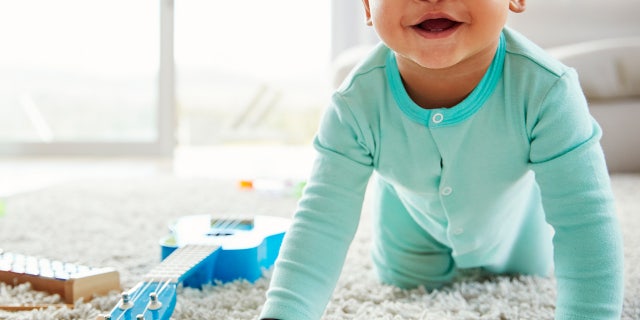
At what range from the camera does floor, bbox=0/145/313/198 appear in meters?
2.01

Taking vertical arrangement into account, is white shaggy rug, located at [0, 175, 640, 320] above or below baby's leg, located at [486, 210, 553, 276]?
below

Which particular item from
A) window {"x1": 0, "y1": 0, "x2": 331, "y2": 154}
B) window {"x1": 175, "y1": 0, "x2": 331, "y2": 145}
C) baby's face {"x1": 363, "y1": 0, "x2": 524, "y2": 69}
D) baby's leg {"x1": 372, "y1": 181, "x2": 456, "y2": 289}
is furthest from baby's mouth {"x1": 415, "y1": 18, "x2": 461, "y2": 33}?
window {"x1": 175, "y1": 0, "x2": 331, "y2": 145}

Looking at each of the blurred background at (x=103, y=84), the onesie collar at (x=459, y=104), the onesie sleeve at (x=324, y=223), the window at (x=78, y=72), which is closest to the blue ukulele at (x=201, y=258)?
the onesie sleeve at (x=324, y=223)

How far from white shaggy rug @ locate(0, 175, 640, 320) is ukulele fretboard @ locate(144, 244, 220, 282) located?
0.04 m

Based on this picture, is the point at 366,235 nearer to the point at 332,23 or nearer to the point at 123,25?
the point at 332,23

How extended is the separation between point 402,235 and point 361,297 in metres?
0.13

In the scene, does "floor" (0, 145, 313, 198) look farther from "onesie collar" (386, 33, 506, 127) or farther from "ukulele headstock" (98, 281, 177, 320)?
"onesie collar" (386, 33, 506, 127)

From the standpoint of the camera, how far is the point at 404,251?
34.6 inches

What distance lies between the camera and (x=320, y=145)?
71cm

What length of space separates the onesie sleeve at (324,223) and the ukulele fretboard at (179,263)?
152 mm

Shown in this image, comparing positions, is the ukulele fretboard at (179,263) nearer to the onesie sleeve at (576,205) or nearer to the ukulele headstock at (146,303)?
the ukulele headstock at (146,303)

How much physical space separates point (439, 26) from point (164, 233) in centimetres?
73

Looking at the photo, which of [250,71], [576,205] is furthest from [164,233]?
[250,71]

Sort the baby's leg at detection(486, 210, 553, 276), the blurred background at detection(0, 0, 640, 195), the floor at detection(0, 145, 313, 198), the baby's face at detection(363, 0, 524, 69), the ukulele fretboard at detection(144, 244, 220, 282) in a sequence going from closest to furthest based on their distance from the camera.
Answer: the baby's face at detection(363, 0, 524, 69) → the ukulele fretboard at detection(144, 244, 220, 282) → the baby's leg at detection(486, 210, 553, 276) → the floor at detection(0, 145, 313, 198) → the blurred background at detection(0, 0, 640, 195)
